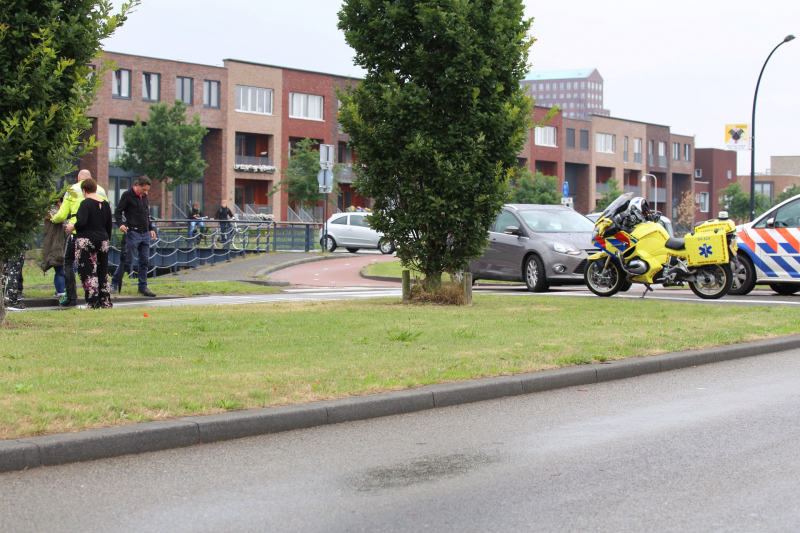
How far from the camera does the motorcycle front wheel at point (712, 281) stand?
15312 mm

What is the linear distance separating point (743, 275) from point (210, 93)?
1873 inches

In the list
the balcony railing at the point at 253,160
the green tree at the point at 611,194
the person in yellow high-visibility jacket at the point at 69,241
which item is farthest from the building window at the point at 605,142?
the person in yellow high-visibility jacket at the point at 69,241

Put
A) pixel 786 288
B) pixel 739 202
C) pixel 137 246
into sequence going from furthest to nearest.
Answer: pixel 739 202, pixel 786 288, pixel 137 246

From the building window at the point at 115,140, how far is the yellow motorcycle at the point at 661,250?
4512 cm

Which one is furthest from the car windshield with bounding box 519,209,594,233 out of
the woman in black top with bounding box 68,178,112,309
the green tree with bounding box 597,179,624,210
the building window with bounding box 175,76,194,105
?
the green tree with bounding box 597,179,624,210

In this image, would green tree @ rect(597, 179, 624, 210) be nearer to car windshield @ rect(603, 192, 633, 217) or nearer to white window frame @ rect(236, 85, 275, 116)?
white window frame @ rect(236, 85, 275, 116)

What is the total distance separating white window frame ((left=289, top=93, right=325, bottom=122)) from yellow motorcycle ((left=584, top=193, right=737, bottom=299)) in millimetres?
48775

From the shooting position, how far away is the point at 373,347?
855 cm

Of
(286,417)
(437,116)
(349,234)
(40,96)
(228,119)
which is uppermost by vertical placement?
(228,119)

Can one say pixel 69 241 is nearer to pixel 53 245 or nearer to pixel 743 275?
pixel 53 245

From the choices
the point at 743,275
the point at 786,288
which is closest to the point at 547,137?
the point at 786,288

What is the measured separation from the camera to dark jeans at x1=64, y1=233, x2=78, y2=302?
553 inches

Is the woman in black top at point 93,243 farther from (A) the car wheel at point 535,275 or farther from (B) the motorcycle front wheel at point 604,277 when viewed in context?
(A) the car wheel at point 535,275

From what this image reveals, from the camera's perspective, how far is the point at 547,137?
8050 cm
